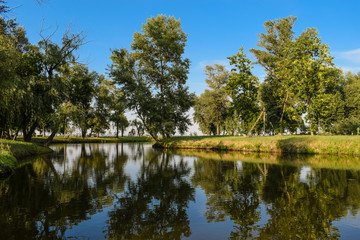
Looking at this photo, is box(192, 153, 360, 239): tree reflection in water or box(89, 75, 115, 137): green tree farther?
box(89, 75, 115, 137): green tree

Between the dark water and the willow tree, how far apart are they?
93.3 ft

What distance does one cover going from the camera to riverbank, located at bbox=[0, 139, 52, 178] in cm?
1539

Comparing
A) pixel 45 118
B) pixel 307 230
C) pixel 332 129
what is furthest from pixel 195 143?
pixel 307 230

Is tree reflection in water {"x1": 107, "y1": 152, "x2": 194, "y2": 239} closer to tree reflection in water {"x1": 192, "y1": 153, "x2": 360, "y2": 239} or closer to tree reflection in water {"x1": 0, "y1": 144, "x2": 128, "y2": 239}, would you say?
tree reflection in water {"x1": 0, "y1": 144, "x2": 128, "y2": 239}

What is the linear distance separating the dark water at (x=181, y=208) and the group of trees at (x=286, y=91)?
2684 cm

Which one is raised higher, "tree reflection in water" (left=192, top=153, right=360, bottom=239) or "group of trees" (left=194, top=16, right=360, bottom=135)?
"group of trees" (left=194, top=16, right=360, bottom=135)

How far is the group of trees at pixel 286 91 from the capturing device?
36750mm

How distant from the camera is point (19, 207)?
8.45 metres

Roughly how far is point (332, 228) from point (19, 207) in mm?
10371

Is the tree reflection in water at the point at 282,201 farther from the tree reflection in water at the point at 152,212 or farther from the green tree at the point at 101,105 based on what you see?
the green tree at the point at 101,105

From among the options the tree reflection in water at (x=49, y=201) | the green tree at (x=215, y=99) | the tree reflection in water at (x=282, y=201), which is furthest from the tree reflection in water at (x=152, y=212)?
the green tree at (x=215, y=99)

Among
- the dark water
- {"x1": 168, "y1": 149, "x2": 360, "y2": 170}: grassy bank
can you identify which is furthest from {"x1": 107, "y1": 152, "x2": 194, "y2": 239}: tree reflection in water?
{"x1": 168, "y1": 149, "x2": 360, "y2": 170}: grassy bank

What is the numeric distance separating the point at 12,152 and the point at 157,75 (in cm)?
2900

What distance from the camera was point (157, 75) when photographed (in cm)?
4522
